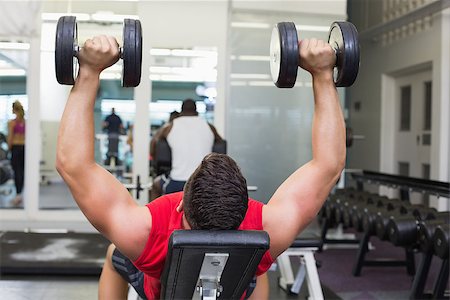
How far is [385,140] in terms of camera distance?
18.0ft

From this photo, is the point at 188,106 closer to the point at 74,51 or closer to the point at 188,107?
the point at 188,107

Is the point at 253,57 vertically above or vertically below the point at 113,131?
above

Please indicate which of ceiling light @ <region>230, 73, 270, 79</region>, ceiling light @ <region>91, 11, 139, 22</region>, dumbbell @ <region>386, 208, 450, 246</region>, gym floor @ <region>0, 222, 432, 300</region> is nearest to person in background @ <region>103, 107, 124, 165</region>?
ceiling light @ <region>91, 11, 139, 22</region>

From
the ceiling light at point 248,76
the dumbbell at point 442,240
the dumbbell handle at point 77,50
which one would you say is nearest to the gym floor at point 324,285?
the dumbbell at point 442,240

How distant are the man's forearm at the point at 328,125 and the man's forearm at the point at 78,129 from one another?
446 mm

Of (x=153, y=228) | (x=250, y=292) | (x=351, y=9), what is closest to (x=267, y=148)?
(x=351, y=9)

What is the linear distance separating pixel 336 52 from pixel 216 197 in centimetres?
40

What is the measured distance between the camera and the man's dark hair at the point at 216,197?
1.02 m


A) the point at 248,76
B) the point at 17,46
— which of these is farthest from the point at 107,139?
the point at 248,76

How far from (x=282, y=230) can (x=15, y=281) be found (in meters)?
2.05

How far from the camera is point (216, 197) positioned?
1.01 meters

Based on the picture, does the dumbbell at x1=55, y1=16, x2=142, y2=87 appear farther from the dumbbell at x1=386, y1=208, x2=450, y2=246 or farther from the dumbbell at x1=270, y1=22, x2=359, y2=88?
the dumbbell at x1=386, y1=208, x2=450, y2=246

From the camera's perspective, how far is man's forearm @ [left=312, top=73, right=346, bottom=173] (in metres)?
1.10

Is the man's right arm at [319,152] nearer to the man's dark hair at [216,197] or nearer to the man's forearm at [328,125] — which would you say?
the man's forearm at [328,125]
